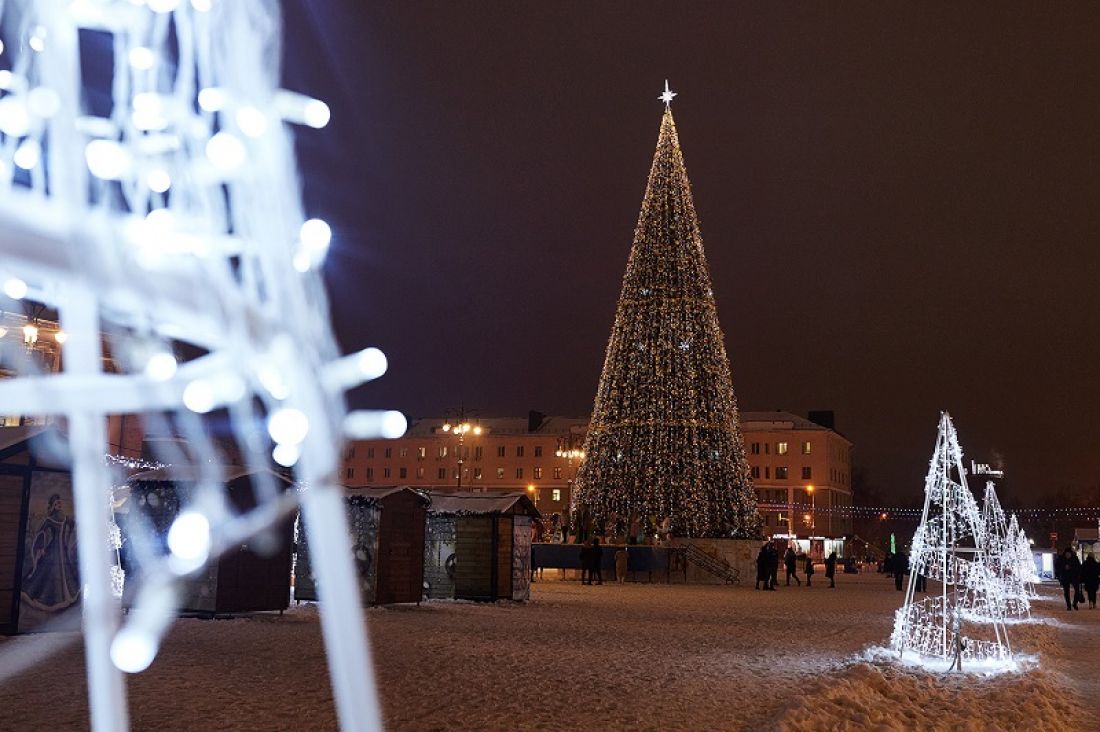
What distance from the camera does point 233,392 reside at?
3.31 meters

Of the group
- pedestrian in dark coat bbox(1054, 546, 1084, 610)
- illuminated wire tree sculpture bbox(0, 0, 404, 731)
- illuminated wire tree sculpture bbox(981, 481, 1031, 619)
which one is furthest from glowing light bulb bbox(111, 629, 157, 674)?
pedestrian in dark coat bbox(1054, 546, 1084, 610)

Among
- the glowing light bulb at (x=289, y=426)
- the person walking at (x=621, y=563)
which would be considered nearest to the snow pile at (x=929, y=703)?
the glowing light bulb at (x=289, y=426)

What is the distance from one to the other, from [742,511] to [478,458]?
76161 millimetres

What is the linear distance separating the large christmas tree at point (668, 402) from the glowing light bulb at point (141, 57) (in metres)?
31.4

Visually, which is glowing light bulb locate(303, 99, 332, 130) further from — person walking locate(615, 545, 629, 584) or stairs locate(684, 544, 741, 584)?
stairs locate(684, 544, 741, 584)

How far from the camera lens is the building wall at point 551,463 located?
103m

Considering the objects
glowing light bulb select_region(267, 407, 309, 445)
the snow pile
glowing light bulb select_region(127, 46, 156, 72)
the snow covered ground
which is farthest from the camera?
the snow pile

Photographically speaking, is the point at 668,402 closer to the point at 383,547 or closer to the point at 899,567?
the point at 899,567

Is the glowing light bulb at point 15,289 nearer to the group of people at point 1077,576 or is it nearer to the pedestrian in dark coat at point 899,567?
the group of people at point 1077,576

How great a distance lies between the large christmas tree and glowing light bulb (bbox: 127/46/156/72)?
103ft

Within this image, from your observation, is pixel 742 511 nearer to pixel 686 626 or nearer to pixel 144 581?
pixel 686 626

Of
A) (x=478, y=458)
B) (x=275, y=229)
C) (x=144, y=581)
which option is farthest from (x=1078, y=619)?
(x=478, y=458)

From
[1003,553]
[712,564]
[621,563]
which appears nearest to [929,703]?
[1003,553]

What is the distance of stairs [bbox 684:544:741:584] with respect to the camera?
34.2 metres
